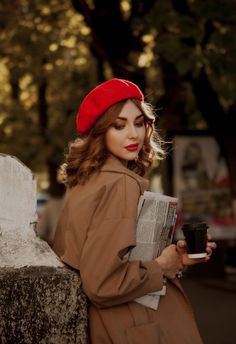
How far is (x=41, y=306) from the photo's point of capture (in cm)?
282

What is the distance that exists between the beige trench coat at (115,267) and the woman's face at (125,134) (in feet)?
0.32

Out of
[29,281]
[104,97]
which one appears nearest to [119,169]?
[104,97]

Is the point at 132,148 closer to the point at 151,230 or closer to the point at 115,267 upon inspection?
the point at 151,230

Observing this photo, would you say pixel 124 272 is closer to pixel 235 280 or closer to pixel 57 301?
pixel 57 301

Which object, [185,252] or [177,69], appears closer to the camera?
[185,252]

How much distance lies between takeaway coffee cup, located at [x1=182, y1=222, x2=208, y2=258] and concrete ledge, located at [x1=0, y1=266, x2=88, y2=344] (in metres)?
0.42

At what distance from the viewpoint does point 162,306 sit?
9.96 ft

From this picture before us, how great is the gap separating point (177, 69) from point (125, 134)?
8.39 meters

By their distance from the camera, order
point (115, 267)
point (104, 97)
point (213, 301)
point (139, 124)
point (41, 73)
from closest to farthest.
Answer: point (115, 267)
point (104, 97)
point (139, 124)
point (213, 301)
point (41, 73)

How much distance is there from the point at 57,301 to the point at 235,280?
13650mm

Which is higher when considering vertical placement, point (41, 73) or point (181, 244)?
point (41, 73)

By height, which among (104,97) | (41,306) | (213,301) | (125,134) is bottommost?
(213,301)

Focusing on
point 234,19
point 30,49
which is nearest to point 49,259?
point 234,19

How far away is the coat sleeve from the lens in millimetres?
2805
